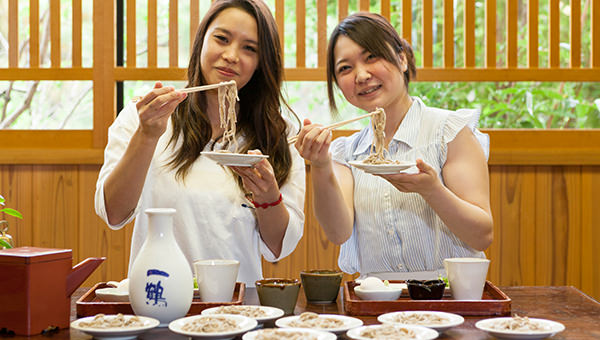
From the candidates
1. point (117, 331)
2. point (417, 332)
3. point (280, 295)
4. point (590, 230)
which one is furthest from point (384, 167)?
point (590, 230)

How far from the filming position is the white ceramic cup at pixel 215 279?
1.52m

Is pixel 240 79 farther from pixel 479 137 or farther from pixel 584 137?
pixel 584 137

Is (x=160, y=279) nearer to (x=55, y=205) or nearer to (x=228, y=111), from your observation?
(x=228, y=111)

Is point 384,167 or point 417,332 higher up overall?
point 384,167

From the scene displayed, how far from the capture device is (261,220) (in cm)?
207

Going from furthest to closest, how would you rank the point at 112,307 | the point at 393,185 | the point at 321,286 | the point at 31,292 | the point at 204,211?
the point at 204,211 < the point at 393,185 < the point at 321,286 < the point at 112,307 < the point at 31,292

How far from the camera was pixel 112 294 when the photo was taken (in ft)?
5.01

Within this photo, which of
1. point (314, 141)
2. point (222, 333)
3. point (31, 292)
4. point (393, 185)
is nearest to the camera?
point (222, 333)

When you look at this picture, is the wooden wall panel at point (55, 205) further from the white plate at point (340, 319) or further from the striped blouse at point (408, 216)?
the white plate at point (340, 319)

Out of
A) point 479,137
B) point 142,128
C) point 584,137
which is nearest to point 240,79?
point 142,128

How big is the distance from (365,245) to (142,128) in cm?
84

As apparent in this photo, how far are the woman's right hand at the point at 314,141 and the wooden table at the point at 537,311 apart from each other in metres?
0.43

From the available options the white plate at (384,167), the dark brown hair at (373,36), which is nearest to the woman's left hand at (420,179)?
the white plate at (384,167)

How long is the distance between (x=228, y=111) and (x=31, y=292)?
92cm
